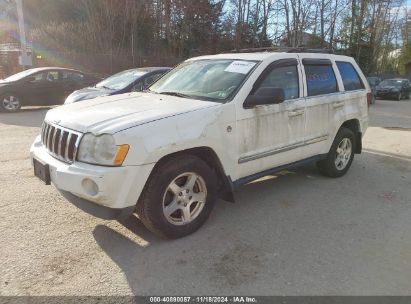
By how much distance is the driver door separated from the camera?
14.6 feet

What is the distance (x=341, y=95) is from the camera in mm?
5895

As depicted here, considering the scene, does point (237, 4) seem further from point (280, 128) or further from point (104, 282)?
point (104, 282)

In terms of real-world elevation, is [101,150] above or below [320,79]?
below

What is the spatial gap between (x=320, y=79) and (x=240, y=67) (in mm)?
1447

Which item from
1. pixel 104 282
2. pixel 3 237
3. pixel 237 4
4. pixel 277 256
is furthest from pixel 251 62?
pixel 237 4

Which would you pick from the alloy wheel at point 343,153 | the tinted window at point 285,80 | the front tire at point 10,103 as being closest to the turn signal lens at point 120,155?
A: the tinted window at point 285,80

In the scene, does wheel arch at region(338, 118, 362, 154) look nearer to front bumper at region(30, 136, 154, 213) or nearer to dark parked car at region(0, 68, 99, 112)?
front bumper at region(30, 136, 154, 213)

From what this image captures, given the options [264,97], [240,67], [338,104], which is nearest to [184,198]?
[264,97]

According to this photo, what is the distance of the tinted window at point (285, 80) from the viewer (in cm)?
479

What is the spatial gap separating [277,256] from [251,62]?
2.25 meters

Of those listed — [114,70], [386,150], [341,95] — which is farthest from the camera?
[114,70]

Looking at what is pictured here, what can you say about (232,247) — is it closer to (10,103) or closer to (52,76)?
(10,103)

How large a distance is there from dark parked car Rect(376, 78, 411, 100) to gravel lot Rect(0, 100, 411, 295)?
78.7 feet

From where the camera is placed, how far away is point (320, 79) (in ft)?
18.3
